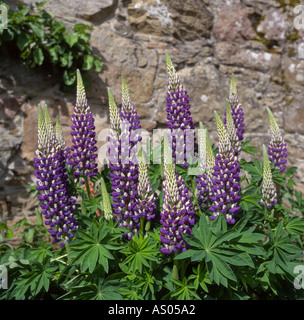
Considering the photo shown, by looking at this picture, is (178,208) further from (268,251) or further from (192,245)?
(268,251)

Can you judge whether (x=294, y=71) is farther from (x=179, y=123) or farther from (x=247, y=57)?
(x=179, y=123)

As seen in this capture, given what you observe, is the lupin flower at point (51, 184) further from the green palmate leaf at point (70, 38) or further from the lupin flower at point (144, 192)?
the green palmate leaf at point (70, 38)

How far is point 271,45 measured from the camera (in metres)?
4.27

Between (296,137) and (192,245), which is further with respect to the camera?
(296,137)

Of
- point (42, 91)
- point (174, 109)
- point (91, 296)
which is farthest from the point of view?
point (42, 91)

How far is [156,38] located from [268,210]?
2434mm

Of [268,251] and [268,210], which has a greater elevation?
[268,210]

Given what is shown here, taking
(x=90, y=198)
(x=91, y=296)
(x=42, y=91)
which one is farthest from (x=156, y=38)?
(x=91, y=296)

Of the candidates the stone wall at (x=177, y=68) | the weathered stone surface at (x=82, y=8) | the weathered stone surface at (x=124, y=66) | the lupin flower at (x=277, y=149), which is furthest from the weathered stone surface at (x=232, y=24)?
the lupin flower at (x=277, y=149)

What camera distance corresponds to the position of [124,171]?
6.21 feet

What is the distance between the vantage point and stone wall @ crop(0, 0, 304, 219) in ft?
10.7

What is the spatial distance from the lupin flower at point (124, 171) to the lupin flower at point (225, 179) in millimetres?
437

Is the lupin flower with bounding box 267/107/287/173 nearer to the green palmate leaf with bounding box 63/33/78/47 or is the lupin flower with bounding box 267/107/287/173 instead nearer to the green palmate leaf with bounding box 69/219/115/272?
the green palmate leaf with bounding box 69/219/115/272

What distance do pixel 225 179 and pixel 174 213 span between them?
0.33 m
